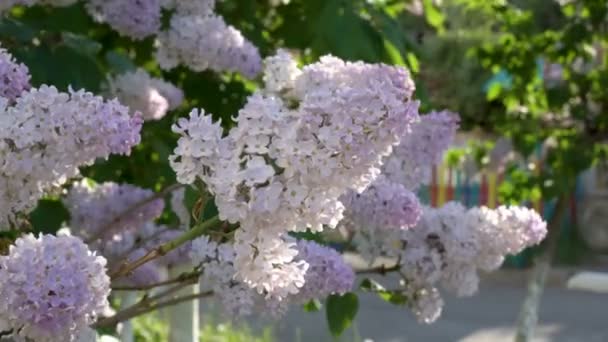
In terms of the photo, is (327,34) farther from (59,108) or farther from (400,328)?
(400,328)

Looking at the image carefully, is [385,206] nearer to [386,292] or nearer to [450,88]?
[386,292]

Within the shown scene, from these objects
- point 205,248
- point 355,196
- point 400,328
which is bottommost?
point 400,328

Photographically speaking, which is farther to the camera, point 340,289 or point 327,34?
point 327,34

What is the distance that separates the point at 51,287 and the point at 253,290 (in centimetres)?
108

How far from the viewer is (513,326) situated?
440 inches

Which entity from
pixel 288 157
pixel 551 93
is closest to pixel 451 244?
pixel 288 157

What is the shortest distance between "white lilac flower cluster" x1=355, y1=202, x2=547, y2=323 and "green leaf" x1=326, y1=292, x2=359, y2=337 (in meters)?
0.13

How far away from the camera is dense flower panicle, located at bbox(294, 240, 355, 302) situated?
232cm

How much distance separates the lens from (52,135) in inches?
61.9

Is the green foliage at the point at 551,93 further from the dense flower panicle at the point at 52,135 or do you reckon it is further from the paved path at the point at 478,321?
the dense flower panicle at the point at 52,135

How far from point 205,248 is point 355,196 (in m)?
0.35

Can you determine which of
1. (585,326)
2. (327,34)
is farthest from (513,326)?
(327,34)

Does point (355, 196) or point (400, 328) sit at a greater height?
point (355, 196)

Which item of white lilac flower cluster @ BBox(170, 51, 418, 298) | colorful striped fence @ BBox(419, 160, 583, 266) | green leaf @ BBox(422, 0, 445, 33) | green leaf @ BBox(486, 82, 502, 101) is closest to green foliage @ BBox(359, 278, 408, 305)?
white lilac flower cluster @ BBox(170, 51, 418, 298)
